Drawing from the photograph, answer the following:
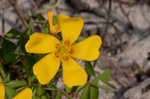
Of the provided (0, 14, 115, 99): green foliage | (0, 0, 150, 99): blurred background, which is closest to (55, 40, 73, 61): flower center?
(0, 14, 115, 99): green foliage

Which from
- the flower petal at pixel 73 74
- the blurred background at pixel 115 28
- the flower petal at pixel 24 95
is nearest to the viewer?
the flower petal at pixel 24 95

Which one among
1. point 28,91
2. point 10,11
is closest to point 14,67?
point 28,91

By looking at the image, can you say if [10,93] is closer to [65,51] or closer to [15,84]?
[15,84]

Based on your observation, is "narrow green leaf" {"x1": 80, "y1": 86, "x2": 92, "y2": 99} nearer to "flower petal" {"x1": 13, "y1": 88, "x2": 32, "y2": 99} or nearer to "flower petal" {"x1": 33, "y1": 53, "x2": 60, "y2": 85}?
"flower petal" {"x1": 33, "y1": 53, "x2": 60, "y2": 85}

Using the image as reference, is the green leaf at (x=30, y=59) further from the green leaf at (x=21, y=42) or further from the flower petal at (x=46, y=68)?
the flower petal at (x=46, y=68)

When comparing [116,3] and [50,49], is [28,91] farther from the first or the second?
[116,3]

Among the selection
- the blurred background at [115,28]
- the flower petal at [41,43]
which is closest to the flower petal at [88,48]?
the flower petal at [41,43]

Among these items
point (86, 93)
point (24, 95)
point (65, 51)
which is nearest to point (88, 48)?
point (65, 51)
